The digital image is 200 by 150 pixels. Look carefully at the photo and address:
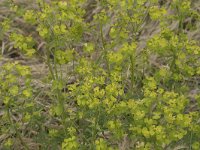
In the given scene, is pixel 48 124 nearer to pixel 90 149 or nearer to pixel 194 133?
pixel 90 149

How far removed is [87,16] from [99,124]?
2.26 metres

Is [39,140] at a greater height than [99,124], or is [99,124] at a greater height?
[99,124]

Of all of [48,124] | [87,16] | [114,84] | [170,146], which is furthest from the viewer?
[87,16]

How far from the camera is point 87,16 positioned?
5141 millimetres

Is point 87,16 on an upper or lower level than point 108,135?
upper

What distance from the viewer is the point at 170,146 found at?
3240 mm

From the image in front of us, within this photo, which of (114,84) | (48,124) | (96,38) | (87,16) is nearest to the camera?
(114,84)

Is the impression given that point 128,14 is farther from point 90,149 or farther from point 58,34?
point 90,149

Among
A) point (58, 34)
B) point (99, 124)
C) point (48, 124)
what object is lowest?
point (48, 124)

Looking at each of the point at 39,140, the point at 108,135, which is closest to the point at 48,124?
the point at 39,140

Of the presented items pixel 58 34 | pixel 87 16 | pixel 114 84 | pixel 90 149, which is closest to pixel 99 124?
pixel 90 149

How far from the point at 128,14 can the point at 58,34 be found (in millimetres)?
536

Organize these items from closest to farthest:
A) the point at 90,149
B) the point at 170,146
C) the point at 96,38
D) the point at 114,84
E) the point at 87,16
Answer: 1. the point at 114,84
2. the point at 90,149
3. the point at 170,146
4. the point at 96,38
5. the point at 87,16

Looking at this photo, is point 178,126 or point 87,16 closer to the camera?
point 178,126
